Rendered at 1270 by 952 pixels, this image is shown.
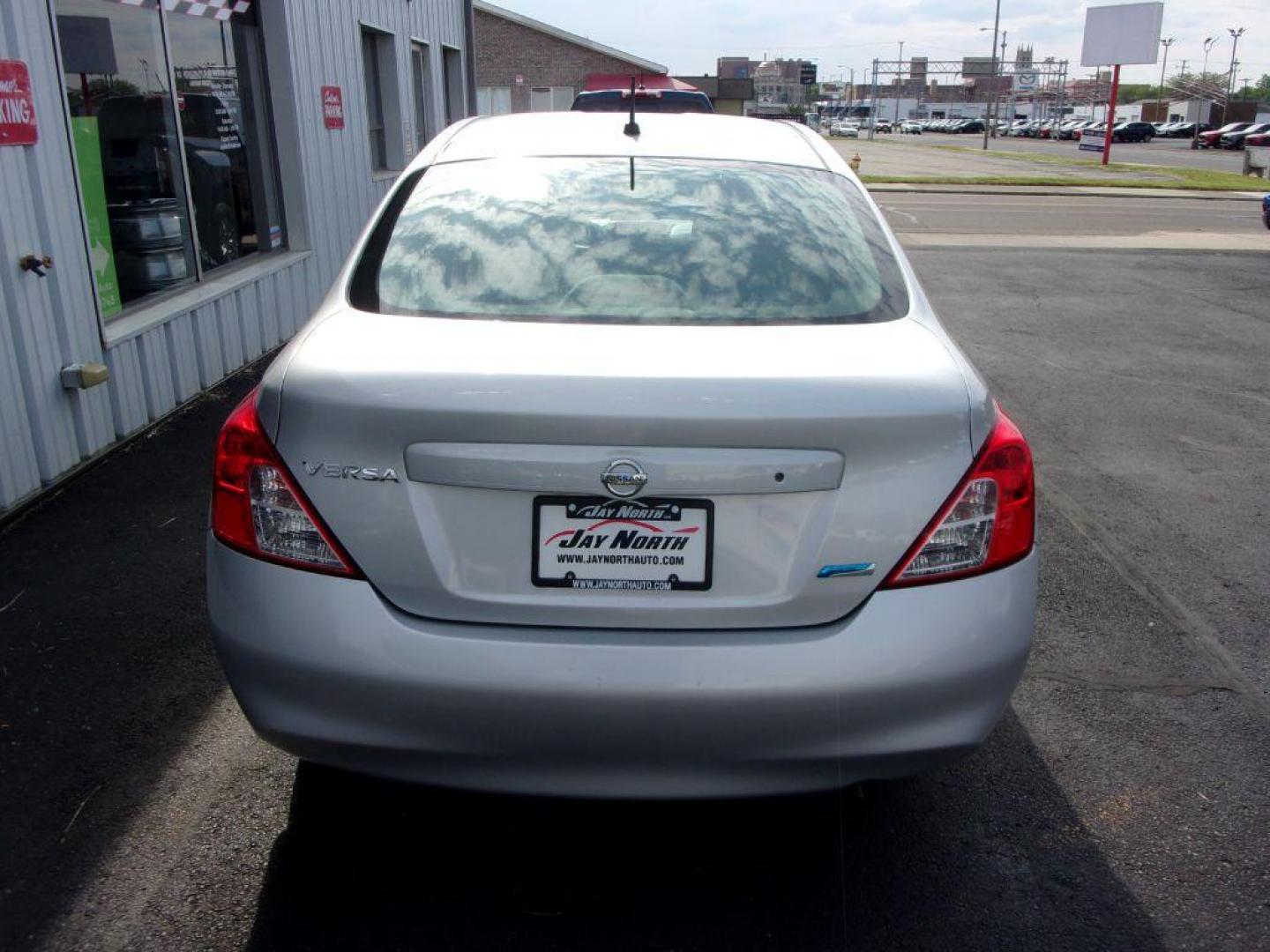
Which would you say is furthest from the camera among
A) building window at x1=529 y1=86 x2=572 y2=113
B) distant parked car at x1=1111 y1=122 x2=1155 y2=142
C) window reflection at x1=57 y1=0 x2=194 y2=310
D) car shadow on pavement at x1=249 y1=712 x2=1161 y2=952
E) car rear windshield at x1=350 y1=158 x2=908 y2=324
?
distant parked car at x1=1111 y1=122 x2=1155 y2=142

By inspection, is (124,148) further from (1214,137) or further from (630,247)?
(1214,137)

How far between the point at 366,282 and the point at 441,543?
0.91 meters

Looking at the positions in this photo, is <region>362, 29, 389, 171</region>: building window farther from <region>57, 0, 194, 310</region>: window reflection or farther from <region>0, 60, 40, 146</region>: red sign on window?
<region>0, 60, 40, 146</region>: red sign on window

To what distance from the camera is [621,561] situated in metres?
2.24

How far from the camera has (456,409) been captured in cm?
219

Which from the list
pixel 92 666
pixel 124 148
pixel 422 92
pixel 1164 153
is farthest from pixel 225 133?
pixel 1164 153

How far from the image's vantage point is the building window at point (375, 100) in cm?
1175

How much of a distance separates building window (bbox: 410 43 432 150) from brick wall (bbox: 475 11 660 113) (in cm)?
3099

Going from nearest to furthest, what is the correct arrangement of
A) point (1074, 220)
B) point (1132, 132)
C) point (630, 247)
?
1. point (630, 247)
2. point (1074, 220)
3. point (1132, 132)

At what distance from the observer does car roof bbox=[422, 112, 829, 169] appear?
3322 mm

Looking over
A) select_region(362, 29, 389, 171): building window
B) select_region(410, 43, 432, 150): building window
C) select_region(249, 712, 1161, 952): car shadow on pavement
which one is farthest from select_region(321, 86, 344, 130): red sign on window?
select_region(249, 712, 1161, 952): car shadow on pavement

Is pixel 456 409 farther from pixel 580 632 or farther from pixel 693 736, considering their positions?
pixel 693 736

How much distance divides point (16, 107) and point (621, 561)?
422 centimetres

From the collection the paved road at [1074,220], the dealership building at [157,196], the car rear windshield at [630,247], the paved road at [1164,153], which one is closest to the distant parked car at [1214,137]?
the paved road at [1164,153]
